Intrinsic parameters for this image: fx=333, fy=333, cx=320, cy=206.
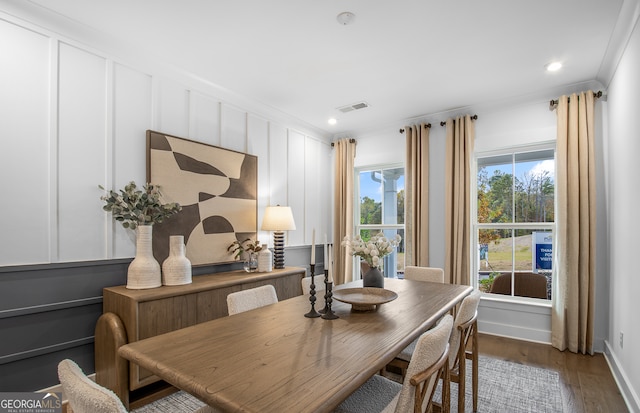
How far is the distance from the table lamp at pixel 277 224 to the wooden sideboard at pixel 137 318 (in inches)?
40.8

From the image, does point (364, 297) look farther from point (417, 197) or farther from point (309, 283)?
point (417, 197)

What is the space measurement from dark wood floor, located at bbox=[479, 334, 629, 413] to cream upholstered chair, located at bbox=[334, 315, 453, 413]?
1.55 meters

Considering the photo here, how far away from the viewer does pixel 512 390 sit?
100 inches

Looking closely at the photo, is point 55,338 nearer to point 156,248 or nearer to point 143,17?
point 156,248

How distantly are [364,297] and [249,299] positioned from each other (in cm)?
72

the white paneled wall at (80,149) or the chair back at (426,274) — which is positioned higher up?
the white paneled wall at (80,149)

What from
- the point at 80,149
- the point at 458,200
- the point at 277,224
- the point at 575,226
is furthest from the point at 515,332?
the point at 80,149

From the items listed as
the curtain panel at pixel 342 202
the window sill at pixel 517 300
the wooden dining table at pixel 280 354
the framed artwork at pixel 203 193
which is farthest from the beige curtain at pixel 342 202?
the wooden dining table at pixel 280 354

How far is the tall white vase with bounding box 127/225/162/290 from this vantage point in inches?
98.6

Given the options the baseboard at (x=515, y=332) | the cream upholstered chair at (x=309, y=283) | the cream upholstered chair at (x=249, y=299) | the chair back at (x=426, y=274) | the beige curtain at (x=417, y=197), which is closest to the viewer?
the cream upholstered chair at (x=249, y=299)

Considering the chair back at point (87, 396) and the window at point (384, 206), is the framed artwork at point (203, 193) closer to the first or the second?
the window at point (384, 206)

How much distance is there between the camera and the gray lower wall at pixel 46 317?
2.13m

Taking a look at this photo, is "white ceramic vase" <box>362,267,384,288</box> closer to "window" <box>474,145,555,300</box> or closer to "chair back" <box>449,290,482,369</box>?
"chair back" <box>449,290,482,369</box>

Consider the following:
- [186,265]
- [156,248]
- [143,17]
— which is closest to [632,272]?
[186,265]
